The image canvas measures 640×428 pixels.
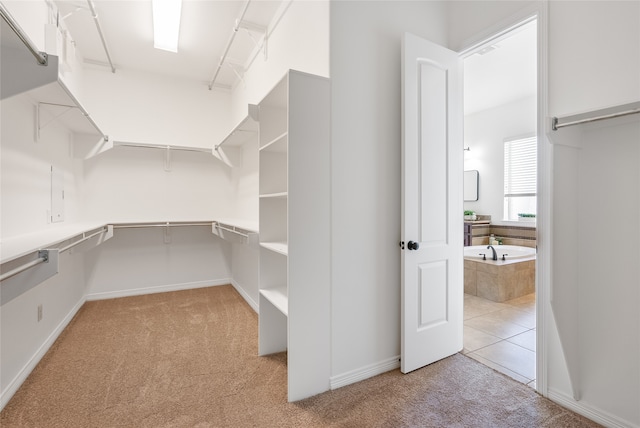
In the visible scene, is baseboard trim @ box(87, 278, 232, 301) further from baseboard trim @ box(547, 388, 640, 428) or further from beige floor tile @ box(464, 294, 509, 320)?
baseboard trim @ box(547, 388, 640, 428)

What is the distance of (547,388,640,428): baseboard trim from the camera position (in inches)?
63.2

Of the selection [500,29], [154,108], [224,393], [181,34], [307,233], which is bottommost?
[224,393]

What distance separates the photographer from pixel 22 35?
3.38 ft

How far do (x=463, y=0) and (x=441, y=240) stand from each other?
1.80m

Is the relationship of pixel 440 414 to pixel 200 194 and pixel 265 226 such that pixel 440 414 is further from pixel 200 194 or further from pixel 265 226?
pixel 200 194

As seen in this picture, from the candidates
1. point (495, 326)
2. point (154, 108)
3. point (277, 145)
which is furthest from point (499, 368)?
point (154, 108)

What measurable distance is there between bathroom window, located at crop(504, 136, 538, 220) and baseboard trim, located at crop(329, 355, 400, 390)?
14.1 ft

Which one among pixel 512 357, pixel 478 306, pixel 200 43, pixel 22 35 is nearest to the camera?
pixel 22 35

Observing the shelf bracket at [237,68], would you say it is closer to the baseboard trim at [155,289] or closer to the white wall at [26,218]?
the white wall at [26,218]

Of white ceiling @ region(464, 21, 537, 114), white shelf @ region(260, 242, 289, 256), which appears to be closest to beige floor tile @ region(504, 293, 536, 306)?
white ceiling @ region(464, 21, 537, 114)

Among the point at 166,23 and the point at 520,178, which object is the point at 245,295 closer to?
the point at 166,23

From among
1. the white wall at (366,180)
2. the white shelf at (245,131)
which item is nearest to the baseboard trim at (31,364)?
the white wall at (366,180)

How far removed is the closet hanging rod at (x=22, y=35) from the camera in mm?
928

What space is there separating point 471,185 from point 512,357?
14.1 ft
